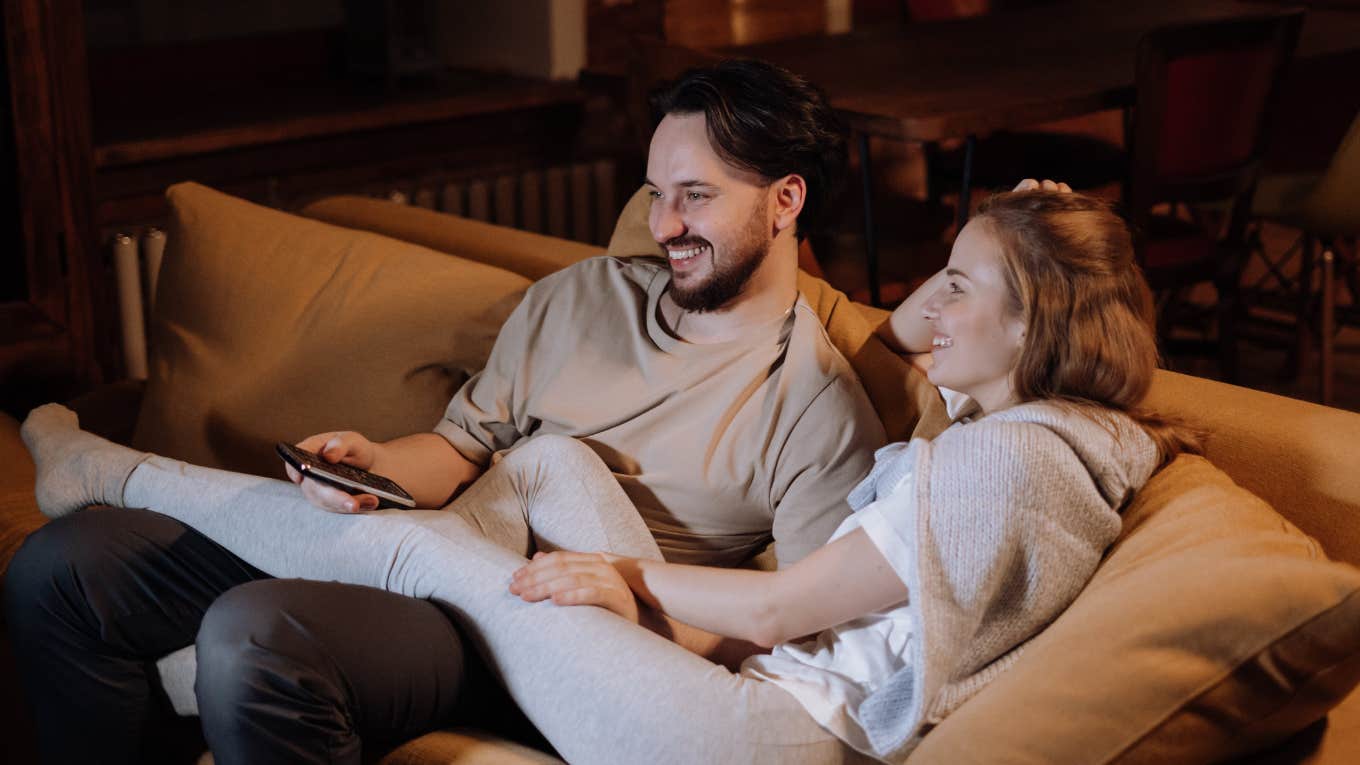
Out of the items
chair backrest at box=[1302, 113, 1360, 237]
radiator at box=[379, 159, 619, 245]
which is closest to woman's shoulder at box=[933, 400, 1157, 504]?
chair backrest at box=[1302, 113, 1360, 237]

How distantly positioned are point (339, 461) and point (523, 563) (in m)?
0.38

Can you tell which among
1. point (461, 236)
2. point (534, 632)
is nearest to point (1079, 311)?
point (534, 632)

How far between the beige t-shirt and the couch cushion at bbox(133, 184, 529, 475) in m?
0.14

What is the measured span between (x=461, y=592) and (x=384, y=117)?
7.61ft

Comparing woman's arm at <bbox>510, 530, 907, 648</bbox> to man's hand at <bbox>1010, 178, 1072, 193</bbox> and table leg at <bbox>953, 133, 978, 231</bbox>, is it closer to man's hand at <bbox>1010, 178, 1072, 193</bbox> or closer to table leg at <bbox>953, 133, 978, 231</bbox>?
man's hand at <bbox>1010, 178, 1072, 193</bbox>

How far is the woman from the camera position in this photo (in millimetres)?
1318

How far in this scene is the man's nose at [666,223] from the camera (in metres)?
1.81

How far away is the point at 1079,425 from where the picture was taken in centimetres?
136

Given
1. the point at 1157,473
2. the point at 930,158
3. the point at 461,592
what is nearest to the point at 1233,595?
the point at 1157,473

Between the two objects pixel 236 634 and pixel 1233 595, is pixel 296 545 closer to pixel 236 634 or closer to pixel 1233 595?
pixel 236 634

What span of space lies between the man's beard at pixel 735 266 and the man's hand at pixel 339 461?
468mm

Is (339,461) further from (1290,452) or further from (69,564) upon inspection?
(1290,452)

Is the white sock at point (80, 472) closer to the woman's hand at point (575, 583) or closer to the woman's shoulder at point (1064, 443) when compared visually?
the woman's hand at point (575, 583)

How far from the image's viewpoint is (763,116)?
179 centimetres
